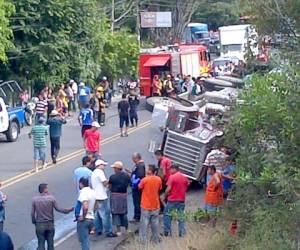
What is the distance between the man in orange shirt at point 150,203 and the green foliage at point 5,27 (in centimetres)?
1984

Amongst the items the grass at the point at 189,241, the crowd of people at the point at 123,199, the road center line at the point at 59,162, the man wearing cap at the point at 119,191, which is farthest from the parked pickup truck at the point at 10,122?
the grass at the point at 189,241

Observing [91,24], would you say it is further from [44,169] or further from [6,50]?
[44,169]

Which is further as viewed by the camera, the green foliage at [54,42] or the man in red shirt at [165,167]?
the green foliage at [54,42]

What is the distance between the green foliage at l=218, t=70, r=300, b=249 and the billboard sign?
185ft

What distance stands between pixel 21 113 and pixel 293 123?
24.4 metres

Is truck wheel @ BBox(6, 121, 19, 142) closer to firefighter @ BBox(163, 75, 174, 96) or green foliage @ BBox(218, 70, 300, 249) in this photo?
firefighter @ BBox(163, 75, 174, 96)

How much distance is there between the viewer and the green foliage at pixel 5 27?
36.9m

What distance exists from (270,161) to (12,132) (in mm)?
21596

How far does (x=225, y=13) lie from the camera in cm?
8775

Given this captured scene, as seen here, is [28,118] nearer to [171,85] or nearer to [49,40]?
[49,40]

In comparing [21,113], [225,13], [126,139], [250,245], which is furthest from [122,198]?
[225,13]

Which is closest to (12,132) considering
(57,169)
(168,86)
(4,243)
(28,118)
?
(28,118)

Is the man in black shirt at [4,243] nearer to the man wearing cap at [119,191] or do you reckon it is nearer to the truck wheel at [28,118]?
the man wearing cap at [119,191]

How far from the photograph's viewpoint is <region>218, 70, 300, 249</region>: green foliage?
11.6m
